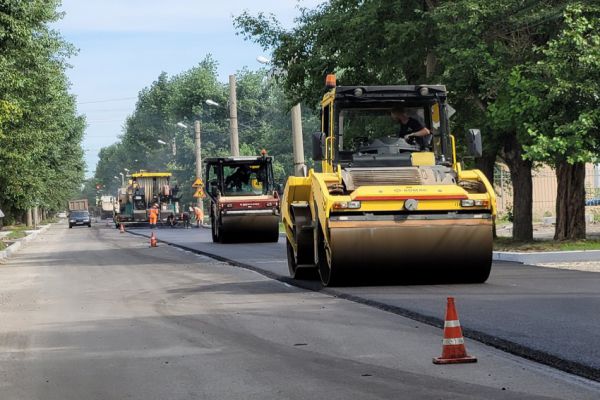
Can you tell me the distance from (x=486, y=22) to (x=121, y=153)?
16859cm

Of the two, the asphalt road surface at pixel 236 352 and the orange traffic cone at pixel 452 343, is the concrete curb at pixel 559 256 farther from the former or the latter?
the orange traffic cone at pixel 452 343

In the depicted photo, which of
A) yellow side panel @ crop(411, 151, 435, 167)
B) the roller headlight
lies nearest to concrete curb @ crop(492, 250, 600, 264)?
yellow side panel @ crop(411, 151, 435, 167)

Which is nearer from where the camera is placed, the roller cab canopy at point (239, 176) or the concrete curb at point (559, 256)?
the concrete curb at point (559, 256)

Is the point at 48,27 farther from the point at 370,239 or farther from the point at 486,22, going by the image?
the point at 370,239

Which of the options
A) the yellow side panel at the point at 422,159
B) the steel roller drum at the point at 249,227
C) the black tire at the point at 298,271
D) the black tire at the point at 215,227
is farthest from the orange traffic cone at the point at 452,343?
the black tire at the point at 215,227

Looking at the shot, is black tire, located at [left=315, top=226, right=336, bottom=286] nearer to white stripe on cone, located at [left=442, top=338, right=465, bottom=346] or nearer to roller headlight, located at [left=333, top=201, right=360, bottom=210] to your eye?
roller headlight, located at [left=333, top=201, right=360, bottom=210]

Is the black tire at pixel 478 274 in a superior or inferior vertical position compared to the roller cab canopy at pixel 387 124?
inferior

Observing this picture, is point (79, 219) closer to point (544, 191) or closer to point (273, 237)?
point (544, 191)

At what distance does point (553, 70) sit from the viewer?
2353 cm

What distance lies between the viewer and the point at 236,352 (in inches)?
395

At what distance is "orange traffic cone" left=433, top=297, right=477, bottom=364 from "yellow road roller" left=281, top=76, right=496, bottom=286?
22.8 feet

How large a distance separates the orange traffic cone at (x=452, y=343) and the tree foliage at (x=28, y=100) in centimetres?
2618

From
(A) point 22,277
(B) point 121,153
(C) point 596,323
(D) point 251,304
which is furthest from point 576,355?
(B) point 121,153

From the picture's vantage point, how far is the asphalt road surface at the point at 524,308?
9422 mm
